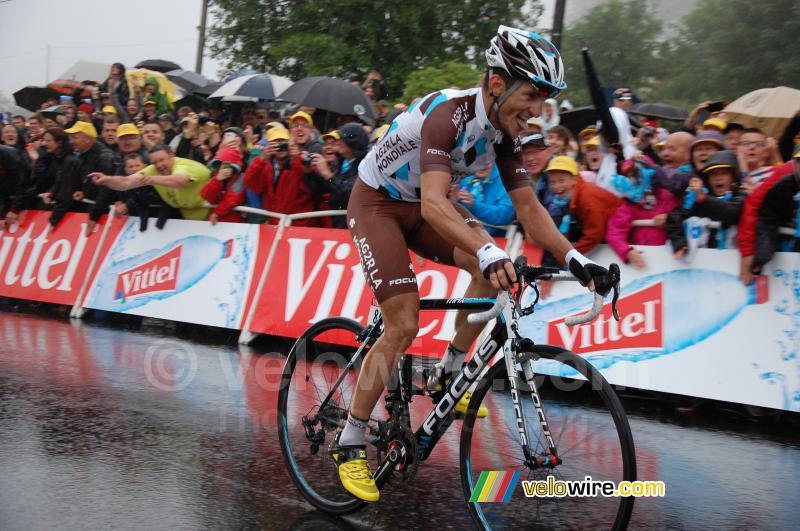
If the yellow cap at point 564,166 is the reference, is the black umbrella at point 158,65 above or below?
above

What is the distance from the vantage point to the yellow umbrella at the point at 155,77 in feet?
60.0

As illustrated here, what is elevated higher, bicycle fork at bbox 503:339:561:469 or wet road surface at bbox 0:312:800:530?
bicycle fork at bbox 503:339:561:469

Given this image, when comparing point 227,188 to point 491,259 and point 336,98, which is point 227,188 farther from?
point 491,259

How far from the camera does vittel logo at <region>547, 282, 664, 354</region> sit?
7148 millimetres

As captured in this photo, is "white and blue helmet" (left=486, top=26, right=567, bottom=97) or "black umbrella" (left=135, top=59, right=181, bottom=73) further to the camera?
"black umbrella" (left=135, top=59, right=181, bottom=73)

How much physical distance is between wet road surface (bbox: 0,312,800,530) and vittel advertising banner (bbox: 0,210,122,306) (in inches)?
133

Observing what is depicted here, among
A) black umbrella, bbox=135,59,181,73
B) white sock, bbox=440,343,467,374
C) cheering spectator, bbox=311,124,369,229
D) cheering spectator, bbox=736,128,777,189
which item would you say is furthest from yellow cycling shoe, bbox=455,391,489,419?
black umbrella, bbox=135,59,181,73

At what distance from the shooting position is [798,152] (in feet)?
22.1

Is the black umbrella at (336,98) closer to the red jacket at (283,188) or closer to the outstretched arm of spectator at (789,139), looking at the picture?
the red jacket at (283,188)

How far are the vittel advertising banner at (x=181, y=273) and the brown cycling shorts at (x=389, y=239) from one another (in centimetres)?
533

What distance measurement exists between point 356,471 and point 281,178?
5.88m

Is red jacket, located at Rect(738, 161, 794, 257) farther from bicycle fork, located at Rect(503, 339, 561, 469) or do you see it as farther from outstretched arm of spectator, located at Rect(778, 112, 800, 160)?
bicycle fork, located at Rect(503, 339, 561, 469)

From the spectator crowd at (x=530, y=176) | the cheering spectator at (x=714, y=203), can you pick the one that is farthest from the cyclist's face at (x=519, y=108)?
the cheering spectator at (x=714, y=203)

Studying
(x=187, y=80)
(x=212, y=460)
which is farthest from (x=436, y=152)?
(x=187, y=80)
